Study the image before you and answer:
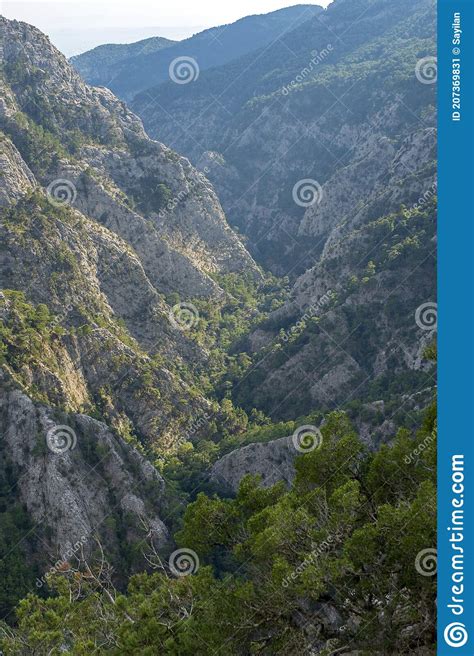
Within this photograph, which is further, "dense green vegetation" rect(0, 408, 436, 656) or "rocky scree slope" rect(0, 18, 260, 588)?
"rocky scree slope" rect(0, 18, 260, 588)

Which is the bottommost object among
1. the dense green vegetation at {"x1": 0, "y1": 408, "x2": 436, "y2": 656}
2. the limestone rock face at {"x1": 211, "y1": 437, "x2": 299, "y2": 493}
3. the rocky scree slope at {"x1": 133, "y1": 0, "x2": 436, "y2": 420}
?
the limestone rock face at {"x1": 211, "y1": 437, "x2": 299, "y2": 493}

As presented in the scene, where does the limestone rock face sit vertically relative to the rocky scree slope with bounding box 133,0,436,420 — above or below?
below

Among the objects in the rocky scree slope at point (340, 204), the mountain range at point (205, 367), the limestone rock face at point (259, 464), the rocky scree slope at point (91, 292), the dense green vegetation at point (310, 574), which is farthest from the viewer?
the rocky scree slope at point (340, 204)

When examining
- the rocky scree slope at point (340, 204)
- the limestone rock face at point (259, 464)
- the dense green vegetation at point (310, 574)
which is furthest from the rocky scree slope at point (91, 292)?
the dense green vegetation at point (310, 574)

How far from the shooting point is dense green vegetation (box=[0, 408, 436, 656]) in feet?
54.6

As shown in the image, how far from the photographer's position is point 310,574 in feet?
54.1

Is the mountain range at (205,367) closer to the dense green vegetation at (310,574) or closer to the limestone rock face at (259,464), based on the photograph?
the dense green vegetation at (310,574)

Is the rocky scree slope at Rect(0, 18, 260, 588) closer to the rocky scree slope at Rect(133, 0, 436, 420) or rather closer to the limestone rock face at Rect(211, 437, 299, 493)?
the limestone rock face at Rect(211, 437, 299, 493)

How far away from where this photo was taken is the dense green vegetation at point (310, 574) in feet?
54.6

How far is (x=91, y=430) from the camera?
56.9 m

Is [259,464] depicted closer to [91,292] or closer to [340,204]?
[91,292]

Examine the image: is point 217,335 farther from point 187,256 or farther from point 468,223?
point 468,223

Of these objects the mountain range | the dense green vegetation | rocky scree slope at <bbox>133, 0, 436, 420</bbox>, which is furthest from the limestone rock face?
the dense green vegetation

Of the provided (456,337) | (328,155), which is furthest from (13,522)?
(328,155)
